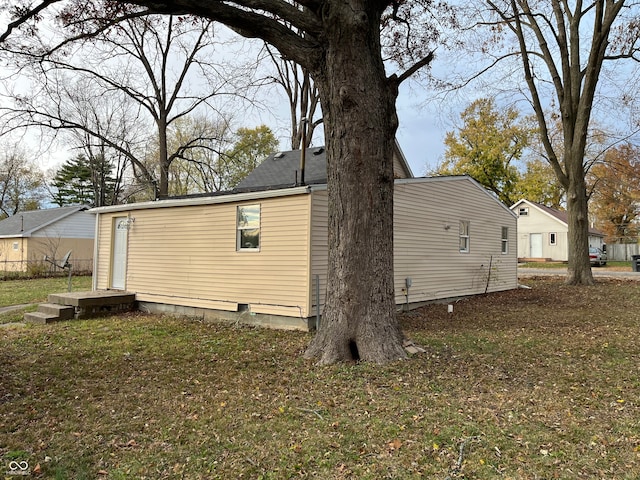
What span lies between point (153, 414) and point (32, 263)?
22.8 m

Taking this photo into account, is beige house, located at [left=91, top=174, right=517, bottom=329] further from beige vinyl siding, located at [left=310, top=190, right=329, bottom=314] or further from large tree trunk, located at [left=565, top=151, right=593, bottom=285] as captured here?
large tree trunk, located at [left=565, top=151, right=593, bottom=285]

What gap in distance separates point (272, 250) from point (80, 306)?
504 centimetres

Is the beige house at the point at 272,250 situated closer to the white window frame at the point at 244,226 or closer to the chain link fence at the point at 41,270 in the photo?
the white window frame at the point at 244,226

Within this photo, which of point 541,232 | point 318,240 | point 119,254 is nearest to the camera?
point 318,240

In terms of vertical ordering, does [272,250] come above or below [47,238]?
below

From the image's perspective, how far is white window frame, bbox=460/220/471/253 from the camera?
1223cm

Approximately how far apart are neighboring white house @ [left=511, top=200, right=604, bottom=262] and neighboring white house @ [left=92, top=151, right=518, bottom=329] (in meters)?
19.3

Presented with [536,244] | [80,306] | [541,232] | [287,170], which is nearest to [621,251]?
[536,244]

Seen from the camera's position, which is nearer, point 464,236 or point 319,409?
point 319,409

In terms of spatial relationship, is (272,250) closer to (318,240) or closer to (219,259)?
(318,240)

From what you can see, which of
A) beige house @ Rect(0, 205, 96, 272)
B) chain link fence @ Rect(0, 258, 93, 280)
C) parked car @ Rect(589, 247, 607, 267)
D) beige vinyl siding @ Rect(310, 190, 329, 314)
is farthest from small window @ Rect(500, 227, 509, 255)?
beige house @ Rect(0, 205, 96, 272)

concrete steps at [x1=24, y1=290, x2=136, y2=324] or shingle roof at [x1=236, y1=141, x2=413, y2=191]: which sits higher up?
shingle roof at [x1=236, y1=141, x2=413, y2=191]

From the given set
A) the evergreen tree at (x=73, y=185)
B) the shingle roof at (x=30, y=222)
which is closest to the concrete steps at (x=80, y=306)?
the shingle roof at (x=30, y=222)

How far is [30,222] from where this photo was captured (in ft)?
86.0
